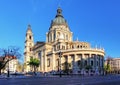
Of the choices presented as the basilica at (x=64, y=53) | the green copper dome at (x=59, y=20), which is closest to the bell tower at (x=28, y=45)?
the basilica at (x=64, y=53)

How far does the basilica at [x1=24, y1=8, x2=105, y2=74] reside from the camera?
128625mm

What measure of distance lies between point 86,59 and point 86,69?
19.1 ft

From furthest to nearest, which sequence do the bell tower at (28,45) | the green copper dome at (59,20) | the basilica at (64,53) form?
the bell tower at (28,45), the green copper dome at (59,20), the basilica at (64,53)

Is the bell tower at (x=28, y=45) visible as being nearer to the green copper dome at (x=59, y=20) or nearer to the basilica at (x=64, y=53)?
the basilica at (x=64, y=53)

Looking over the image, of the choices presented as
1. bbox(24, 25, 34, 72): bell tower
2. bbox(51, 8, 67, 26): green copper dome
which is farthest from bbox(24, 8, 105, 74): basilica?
bbox(24, 25, 34, 72): bell tower

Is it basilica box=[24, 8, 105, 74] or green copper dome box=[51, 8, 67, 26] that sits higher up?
green copper dome box=[51, 8, 67, 26]

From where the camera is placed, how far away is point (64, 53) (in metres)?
134

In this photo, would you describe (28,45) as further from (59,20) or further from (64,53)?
(64,53)

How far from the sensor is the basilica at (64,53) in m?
129

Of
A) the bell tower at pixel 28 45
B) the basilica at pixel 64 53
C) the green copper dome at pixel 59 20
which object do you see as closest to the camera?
the basilica at pixel 64 53

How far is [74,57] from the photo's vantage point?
13100cm

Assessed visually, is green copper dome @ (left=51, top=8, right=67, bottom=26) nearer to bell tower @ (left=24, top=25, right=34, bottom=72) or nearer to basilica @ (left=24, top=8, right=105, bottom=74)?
basilica @ (left=24, top=8, right=105, bottom=74)

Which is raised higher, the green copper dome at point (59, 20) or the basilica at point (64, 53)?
the green copper dome at point (59, 20)

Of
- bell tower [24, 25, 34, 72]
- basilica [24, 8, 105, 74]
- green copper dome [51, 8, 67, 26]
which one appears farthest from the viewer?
bell tower [24, 25, 34, 72]
